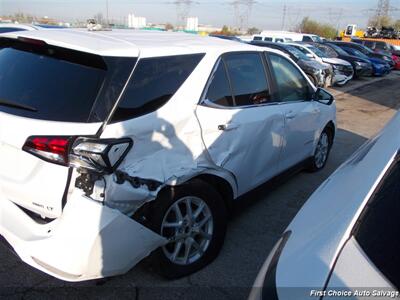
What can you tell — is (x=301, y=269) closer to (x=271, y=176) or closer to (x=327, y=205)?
(x=327, y=205)

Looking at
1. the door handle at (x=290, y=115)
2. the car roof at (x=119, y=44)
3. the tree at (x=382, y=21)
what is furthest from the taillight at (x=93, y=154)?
the tree at (x=382, y=21)

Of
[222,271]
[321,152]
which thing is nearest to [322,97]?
[321,152]

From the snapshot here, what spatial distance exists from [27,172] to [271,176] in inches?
94.5

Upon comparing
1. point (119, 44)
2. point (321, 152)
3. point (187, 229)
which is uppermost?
point (119, 44)

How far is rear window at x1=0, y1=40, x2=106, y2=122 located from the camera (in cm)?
234

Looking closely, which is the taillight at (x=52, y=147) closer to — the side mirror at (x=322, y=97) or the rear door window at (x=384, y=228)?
the rear door window at (x=384, y=228)

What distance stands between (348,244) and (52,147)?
5.50 ft

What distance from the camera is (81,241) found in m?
2.18

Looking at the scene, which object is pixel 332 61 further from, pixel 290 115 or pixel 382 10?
pixel 382 10

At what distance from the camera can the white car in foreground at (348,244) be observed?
1.25 m

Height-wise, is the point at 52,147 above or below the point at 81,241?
above

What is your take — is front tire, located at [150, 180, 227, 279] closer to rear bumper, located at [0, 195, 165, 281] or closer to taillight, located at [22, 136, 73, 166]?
rear bumper, located at [0, 195, 165, 281]

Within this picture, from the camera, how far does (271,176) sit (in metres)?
3.98

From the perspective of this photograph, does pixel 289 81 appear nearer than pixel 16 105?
No
